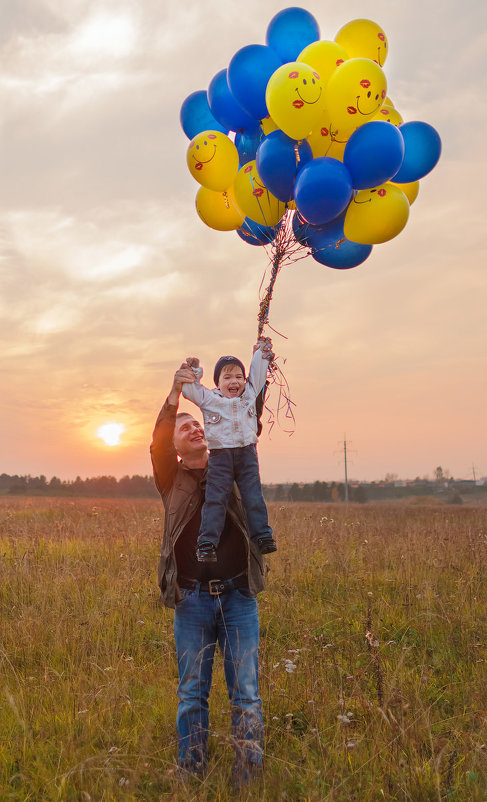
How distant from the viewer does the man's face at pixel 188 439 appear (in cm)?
352

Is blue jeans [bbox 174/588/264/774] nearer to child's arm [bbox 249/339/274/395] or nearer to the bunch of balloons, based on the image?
child's arm [bbox 249/339/274/395]

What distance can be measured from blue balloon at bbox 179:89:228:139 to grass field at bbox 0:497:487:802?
395cm

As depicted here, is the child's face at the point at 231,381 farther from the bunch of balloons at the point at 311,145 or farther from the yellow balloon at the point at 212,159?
the yellow balloon at the point at 212,159

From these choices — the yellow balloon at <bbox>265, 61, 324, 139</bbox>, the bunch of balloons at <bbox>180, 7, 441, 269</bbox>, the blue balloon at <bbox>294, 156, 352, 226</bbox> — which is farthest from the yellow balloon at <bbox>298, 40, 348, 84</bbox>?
the blue balloon at <bbox>294, 156, 352, 226</bbox>

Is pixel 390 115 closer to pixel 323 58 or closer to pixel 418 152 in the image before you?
pixel 418 152

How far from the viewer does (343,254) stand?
166 inches

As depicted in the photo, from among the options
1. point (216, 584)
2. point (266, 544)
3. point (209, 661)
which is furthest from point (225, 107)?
point (209, 661)

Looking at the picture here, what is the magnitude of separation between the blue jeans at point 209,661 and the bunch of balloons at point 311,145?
2.51 meters

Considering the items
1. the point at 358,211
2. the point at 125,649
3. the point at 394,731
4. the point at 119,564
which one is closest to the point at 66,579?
the point at 119,564

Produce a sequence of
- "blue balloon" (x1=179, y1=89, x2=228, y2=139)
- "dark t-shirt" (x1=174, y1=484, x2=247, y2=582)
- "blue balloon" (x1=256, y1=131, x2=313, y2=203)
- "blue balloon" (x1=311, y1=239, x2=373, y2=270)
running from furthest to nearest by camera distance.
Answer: "blue balloon" (x1=179, y1=89, x2=228, y2=139), "blue balloon" (x1=311, y1=239, x2=373, y2=270), "blue balloon" (x1=256, y1=131, x2=313, y2=203), "dark t-shirt" (x1=174, y1=484, x2=247, y2=582)

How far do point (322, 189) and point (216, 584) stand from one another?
2489 mm

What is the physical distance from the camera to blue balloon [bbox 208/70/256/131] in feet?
14.2

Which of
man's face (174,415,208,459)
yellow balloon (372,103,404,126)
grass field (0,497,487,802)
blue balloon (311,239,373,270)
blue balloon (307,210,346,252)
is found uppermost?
yellow balloon (372,103,404,126)

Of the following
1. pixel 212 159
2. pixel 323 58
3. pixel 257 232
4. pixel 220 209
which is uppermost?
pixel 323 58
